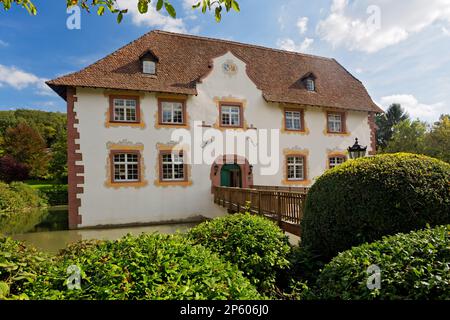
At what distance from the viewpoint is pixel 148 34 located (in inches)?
680

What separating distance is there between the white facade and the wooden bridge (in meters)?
3.09

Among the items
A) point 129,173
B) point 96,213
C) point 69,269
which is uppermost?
point 129,173

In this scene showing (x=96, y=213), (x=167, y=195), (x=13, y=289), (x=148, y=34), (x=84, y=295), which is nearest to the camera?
(x=84, y=295)

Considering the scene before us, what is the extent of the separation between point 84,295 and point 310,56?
892 inches

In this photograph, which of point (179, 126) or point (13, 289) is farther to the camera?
point (179, 126)

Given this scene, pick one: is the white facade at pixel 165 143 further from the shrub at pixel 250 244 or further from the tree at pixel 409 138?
the tree at pixel 409 138

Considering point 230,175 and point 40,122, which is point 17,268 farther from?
point 40,122

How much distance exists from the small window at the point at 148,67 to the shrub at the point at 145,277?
43.9ft

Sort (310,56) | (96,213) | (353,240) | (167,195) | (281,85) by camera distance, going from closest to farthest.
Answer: (353,240) → (96,213) → (167,195) → (281,85) → (310,56)

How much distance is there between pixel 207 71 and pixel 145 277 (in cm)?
1503

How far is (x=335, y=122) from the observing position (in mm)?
19312

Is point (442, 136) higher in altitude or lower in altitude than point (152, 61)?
lower
